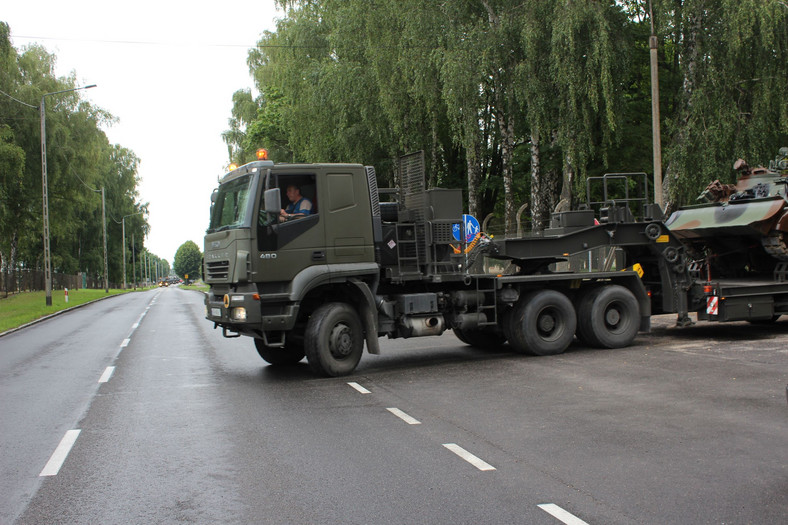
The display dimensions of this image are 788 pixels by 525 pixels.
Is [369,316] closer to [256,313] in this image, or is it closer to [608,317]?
[256,313]

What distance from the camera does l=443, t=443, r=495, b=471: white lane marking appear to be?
18.7ft

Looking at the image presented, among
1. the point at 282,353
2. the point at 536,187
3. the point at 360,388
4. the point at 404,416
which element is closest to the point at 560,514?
the point at 404,416

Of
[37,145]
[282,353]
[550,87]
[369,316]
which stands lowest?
[282,353]

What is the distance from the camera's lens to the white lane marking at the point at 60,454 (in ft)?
19.4

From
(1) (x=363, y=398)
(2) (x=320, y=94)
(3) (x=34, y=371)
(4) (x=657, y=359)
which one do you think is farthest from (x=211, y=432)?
(2) (x=320, y=94)

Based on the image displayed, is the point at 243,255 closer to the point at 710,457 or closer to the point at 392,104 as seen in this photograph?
the point at 710,457

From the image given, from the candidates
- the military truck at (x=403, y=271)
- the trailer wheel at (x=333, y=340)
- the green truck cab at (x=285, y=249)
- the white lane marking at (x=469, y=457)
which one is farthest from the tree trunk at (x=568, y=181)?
the white lane marking at (x=469, y=457)

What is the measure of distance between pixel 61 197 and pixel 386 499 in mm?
42664

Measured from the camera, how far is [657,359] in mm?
11266

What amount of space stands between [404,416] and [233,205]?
4376mm

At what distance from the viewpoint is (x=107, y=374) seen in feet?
37.5

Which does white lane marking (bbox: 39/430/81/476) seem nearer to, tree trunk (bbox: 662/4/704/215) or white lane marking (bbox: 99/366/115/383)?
white lane marking (bbox: 99/366/115/383)

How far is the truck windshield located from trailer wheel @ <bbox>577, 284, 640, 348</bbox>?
6066 millimetres

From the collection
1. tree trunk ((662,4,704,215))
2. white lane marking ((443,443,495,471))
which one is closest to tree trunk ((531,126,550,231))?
tree trunk ((662,4,704,215))
